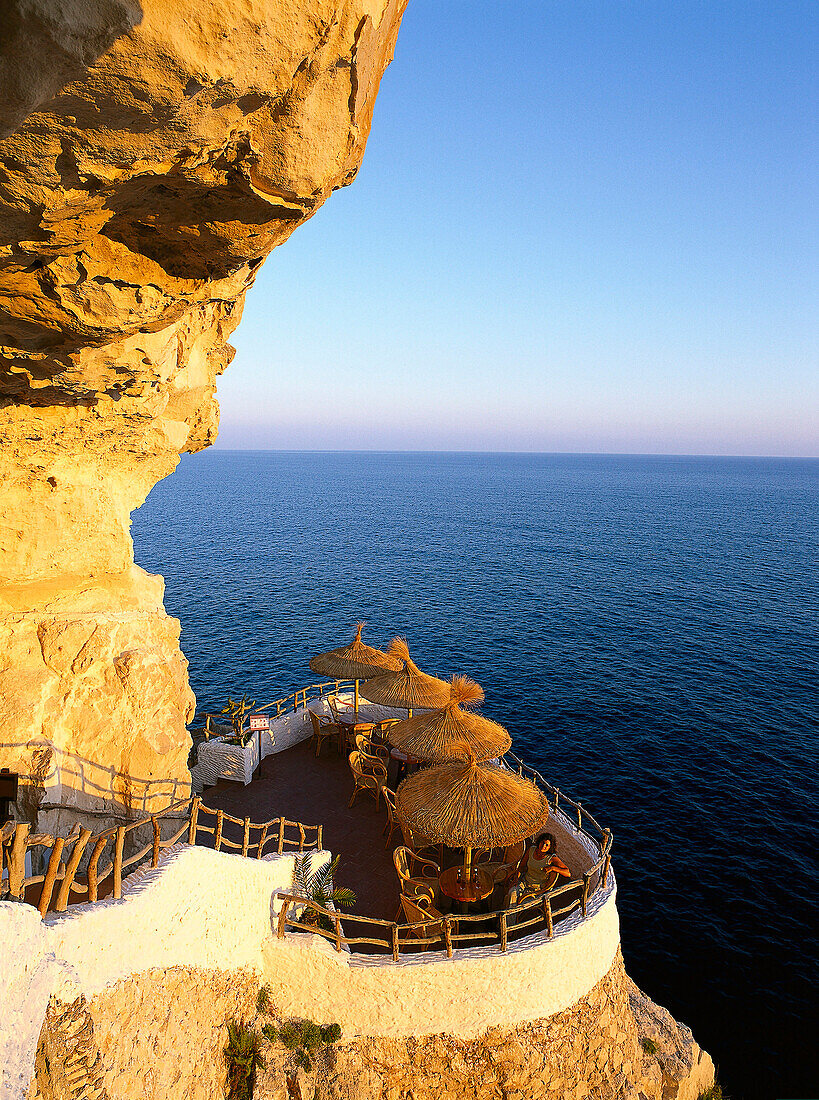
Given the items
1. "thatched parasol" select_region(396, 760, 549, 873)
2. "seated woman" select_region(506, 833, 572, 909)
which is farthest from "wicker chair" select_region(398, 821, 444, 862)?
"seated woman" select_region(506, 833, 572, 909)

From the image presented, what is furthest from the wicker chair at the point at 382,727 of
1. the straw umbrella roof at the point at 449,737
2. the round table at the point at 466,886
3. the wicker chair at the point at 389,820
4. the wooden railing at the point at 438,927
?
the wooden railing at the point at 438,927

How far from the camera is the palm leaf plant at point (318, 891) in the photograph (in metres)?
10.2

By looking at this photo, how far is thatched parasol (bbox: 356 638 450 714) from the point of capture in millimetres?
15039

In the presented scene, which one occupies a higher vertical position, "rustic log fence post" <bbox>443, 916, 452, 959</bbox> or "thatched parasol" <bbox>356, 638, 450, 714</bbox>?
"thatched parasol" <bbox>356, 638, 450, 714</bbox>

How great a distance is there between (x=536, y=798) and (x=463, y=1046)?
4216 mm

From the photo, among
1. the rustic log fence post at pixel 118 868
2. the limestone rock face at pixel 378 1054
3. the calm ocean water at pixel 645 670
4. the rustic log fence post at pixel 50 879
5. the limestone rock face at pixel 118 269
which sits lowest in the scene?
the calm ocean water at pixel 645 670

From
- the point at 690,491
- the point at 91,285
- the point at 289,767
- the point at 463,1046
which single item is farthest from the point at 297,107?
the point at 690,491

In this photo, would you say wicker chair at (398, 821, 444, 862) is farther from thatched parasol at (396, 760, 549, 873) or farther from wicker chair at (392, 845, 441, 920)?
thatched parasol at (396, 760, 549, 873)

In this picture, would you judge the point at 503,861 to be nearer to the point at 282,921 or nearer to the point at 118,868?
the point at 282,921

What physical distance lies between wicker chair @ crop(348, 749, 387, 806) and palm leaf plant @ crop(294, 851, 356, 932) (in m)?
2.38

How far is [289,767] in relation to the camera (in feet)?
53.6

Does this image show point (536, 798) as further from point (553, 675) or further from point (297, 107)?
point (553, 675)

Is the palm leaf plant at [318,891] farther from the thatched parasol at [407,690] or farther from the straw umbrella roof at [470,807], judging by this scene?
the thatched parasol at [407,690]

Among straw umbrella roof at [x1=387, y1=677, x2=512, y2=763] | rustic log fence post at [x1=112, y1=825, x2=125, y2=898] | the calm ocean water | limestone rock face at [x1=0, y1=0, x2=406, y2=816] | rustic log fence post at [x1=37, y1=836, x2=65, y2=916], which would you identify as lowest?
the calm ocean water
